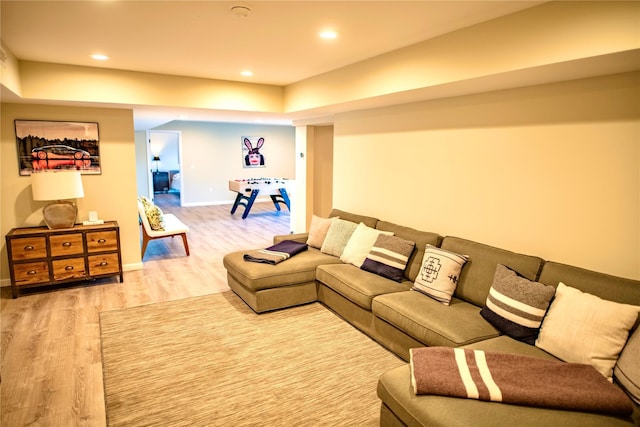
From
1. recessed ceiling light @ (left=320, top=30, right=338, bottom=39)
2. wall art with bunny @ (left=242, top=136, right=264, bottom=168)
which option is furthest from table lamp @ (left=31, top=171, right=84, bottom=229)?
wall art with bunny @ (left=242, top=136, right=264, bottom=168)

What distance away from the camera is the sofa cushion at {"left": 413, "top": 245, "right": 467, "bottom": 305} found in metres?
2.98

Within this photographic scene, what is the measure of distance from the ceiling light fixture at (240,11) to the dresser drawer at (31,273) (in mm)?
3438

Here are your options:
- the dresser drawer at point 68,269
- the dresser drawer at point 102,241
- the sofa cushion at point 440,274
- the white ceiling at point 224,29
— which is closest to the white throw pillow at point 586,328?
the sofa cushion at point 440,274

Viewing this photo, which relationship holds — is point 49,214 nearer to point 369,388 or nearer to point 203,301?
point 203,301

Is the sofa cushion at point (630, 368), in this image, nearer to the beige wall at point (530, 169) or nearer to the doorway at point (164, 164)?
the beige wall at point (530, 169)

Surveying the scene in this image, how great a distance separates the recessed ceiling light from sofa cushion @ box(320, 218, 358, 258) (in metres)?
2.03

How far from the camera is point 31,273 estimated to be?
4.05 meters

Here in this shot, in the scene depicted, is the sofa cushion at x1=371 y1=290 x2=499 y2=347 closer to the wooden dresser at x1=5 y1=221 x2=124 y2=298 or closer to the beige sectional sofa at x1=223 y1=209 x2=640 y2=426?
the beige sectional sofa at x1=223 y1=209 x2=640 y2=426

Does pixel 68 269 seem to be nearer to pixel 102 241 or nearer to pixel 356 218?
pixel 102 241

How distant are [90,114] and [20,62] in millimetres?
908

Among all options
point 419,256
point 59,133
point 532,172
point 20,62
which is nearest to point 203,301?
point 419,256

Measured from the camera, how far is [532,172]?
2.85 metres

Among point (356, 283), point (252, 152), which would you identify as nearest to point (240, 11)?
point (356, 283)

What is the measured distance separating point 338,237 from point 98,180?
9.94 feet
